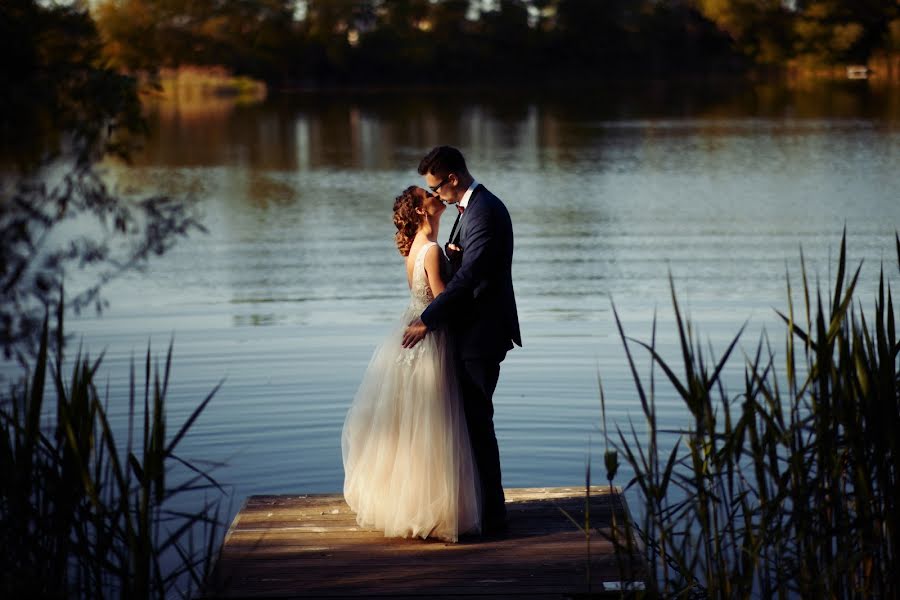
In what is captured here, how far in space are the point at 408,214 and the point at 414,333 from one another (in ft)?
1.51

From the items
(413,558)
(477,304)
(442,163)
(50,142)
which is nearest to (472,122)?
(477,304)

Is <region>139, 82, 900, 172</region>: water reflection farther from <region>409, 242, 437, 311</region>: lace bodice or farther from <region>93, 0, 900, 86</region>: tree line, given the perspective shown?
<region>93, 0, 900, 86</region>: tree line

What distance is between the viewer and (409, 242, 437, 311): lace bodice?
5.41 metres

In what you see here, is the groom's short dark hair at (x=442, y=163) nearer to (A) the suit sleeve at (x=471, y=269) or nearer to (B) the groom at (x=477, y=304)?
(B) the groom at (x=477, y=304)

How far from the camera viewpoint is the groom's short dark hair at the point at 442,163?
5184 mm

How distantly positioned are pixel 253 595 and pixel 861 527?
2.08 m

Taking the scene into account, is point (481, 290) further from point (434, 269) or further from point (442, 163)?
point (442, 163)

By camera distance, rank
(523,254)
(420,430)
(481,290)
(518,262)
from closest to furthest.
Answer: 1. (481,290)
2. (420,430)
3. (518,262)
4. (523,254)

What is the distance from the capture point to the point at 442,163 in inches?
204

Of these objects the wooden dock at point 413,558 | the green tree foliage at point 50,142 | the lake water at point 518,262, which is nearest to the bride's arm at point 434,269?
the wooden dock at point 413,558

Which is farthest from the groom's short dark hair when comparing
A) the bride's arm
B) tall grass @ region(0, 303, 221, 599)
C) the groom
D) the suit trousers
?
tall grass @ region(0, 303, 221, 599)

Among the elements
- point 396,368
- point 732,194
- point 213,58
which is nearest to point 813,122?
point 732,194

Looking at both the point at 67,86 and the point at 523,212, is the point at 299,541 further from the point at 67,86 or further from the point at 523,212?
the point at 523,212

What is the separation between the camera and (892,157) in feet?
82.1
